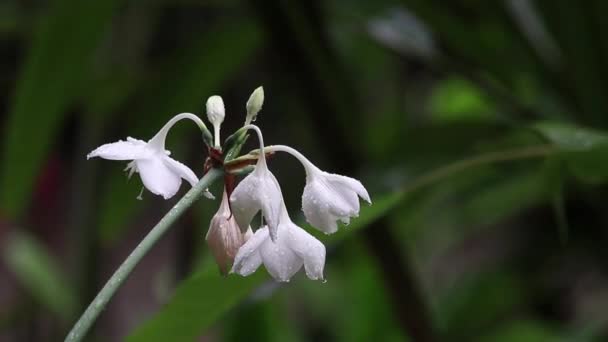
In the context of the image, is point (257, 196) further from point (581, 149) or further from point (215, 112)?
point (581, 149)

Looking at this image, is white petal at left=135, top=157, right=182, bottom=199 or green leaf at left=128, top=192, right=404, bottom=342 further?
green leaf at left=128, top=192, right=404, bottom=342


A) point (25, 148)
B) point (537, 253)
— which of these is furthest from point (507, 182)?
point (25, 148)

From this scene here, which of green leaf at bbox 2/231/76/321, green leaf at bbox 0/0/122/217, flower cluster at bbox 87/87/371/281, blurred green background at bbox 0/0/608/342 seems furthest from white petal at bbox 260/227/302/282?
green leaf at bbox 2/231/76/321

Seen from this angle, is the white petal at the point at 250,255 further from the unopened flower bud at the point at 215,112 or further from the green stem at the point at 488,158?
the green stem at the point at 488,158

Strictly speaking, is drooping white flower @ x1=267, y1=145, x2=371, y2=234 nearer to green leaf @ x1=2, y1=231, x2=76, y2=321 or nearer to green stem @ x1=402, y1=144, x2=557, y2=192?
green stem @ x1=402, y1=144, x2=557, y2=192

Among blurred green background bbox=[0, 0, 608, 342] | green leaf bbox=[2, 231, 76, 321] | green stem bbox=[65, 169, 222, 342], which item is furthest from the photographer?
green leaf bbox=[2, 231, 76, 321]

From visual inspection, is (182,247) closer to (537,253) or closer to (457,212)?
(457,212)
